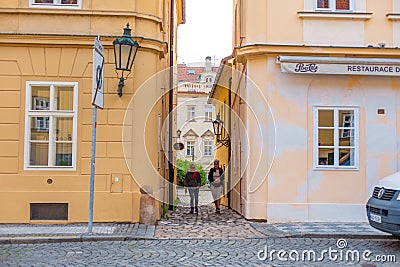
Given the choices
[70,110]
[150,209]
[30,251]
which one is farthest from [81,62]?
[30,251]

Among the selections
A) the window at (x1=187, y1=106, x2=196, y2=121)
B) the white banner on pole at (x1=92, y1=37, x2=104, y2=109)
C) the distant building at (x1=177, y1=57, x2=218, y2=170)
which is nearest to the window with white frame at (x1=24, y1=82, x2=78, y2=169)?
the white banner on pole at (x1=92, y1=37, x2=104, y2=109)

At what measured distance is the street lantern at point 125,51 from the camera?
1194cm

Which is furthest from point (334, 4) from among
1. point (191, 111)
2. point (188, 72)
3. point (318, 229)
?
point (188, 72)

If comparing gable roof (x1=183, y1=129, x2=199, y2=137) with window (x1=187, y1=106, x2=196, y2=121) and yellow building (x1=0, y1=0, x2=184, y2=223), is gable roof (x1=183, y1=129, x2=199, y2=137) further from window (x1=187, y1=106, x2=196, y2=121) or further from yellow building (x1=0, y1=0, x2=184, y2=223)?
yellow building (x1=0, y1=0, x2=184, y2=223)

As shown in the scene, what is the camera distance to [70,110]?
510 inches

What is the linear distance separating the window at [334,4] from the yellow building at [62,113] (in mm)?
4284

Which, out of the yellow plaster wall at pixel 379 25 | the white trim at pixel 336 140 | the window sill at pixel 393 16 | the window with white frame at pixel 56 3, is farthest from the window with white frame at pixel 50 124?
the window sill at pixel 393 16

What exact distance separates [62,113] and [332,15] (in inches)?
268

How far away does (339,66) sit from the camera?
13156 mm

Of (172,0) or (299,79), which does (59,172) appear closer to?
(299,79)

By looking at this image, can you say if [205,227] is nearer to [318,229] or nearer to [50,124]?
[318,229]

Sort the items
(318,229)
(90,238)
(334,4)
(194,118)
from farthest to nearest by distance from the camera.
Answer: (194,118) < (334,4) < (318,229) < (90,238)

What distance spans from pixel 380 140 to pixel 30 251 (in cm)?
849

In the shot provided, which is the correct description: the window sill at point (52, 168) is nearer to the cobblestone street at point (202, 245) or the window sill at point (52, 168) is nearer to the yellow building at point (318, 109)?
the cobblestone street at point (202, 245)
